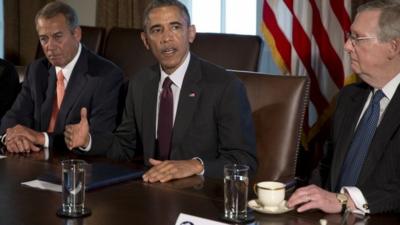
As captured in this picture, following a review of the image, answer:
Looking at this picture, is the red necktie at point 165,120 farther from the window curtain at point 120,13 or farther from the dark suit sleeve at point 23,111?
the window curtain at point 120,13

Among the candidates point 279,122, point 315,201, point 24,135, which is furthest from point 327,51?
point 315,201

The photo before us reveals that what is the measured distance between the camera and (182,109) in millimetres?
2648

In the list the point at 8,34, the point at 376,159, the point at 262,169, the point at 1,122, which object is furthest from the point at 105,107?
the point at 8,34

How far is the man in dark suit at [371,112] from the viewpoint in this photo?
210cm

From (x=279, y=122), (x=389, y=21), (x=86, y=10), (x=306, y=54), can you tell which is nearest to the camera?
(x=389, y=21)

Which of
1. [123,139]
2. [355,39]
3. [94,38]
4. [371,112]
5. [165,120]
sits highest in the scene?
[355,39]

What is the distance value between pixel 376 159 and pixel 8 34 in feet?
13.5

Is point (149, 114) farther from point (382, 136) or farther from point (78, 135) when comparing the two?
point (382, 136)

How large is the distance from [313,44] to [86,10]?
216 cm

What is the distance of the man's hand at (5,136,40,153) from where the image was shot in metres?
2.59

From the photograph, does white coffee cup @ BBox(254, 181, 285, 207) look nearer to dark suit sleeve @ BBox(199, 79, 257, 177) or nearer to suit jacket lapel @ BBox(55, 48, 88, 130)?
dark suit sleeve @ BBox(199, 79, 257, 177)

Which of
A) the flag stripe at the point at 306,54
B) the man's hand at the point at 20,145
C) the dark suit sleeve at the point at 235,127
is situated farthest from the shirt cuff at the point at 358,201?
the flag stripe at the point at 306,54

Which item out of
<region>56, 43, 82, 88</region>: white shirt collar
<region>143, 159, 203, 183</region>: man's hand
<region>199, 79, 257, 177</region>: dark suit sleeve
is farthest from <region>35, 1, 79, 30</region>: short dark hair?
<region>143, 159, 203, 183</region>: man's hand

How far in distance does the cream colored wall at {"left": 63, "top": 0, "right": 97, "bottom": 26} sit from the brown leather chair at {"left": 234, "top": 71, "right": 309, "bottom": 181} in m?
2.84
